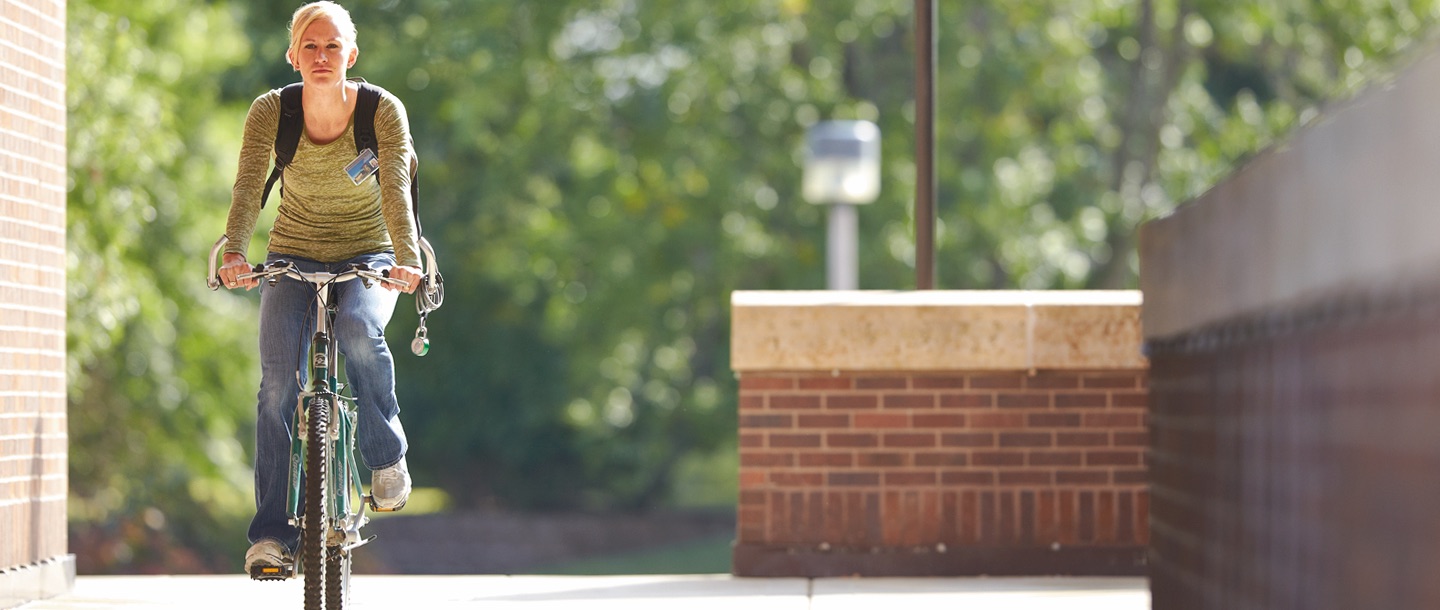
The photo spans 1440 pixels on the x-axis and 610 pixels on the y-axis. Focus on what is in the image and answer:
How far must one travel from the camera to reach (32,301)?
6.77 metres

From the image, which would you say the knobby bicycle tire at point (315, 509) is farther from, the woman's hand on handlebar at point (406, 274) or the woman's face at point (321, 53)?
the woman's face at point (321, 53)

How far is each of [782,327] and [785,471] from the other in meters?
0.56

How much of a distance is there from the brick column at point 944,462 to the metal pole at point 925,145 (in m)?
0.78

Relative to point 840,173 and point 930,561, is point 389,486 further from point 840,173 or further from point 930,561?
point 840,173

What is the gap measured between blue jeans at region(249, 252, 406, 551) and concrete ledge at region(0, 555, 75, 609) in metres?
1.50

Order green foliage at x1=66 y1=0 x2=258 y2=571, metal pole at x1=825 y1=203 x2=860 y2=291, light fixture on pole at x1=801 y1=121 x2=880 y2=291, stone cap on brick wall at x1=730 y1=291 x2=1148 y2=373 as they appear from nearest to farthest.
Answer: stone cap on brick wall at x1=730 y1=291 x2=1148 y2=373
light fixture on pole at x1=801 y1=121 x2=880 y2=291
metal pole at x1=825 y1=203 x2=860 y2=291
green foliage at x1=66 y1=0 x2=258 y2=571

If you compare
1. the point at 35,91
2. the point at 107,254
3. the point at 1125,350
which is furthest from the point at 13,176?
the point at 107,254

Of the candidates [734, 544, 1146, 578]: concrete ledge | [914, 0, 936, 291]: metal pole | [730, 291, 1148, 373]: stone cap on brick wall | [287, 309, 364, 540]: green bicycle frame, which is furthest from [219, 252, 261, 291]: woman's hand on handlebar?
[914, 0, 936, 291]: metal pole

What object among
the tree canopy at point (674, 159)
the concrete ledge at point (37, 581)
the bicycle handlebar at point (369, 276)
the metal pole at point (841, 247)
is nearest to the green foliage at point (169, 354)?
the tree canopy at point (674, 159)

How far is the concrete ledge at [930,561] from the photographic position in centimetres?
771

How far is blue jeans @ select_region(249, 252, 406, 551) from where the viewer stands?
523cm

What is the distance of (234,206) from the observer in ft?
17.3

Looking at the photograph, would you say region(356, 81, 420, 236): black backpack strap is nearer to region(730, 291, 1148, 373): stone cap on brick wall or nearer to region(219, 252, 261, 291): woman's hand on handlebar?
region(219, 252, 261, 291): woman's hand on handlebar

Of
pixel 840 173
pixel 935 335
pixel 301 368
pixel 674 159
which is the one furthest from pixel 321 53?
pixel 674 159
